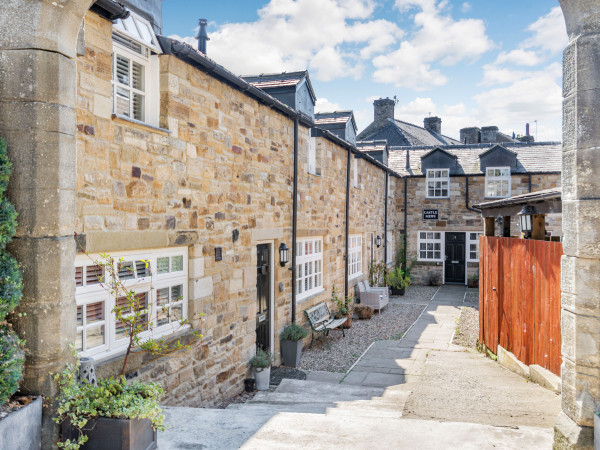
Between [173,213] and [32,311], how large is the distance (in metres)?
2.82

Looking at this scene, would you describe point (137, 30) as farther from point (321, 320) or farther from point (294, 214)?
point (321, 320)

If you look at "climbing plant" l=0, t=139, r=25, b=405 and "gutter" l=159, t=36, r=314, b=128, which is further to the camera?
"gutter" l=159, t=36, r=314, b=128

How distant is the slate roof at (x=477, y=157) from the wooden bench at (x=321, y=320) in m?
11.2

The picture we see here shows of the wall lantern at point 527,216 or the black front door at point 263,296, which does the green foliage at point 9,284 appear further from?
the wall lantern at point 527,216

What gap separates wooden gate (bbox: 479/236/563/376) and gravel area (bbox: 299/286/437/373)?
2.58 m

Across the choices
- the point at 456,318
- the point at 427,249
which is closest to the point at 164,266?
the point at 456,318

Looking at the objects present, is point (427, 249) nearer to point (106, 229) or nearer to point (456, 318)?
point (456, 318)

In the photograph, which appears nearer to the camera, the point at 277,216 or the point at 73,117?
the point at 73,117

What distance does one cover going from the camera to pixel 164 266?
19.1 ft

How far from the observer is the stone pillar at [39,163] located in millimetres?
3018

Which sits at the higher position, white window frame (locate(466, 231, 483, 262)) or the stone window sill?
the stone window sill

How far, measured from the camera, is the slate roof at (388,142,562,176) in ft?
65.1

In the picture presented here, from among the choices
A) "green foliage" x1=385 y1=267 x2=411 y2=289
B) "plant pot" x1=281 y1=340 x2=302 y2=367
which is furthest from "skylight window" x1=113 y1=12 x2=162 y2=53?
"green foliage" x1=385 y1=267 x2=411 y2=289

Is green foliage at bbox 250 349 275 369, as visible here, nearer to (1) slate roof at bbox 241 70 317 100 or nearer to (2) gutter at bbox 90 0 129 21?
(2) gutter at bbox 90 0 129 21
